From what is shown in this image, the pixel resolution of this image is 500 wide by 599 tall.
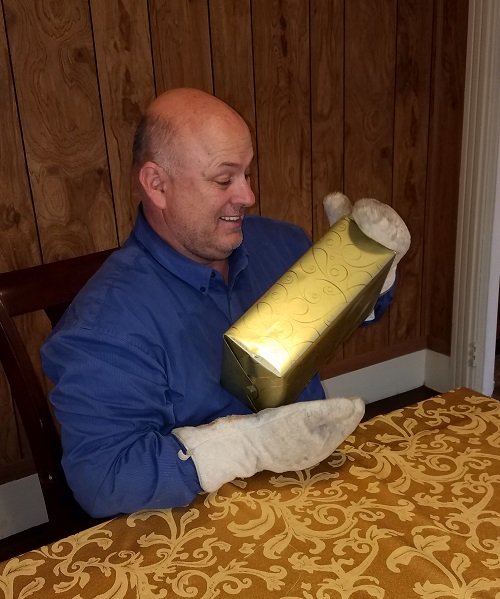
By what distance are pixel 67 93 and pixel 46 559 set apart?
1299 mm

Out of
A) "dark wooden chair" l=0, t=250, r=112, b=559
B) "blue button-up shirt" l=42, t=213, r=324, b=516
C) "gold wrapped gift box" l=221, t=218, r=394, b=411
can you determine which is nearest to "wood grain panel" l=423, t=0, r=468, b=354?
"blue button-up shirt" l=42, t=213, r=324, b=516

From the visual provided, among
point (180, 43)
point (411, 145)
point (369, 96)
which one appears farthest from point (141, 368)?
point (411, 145)

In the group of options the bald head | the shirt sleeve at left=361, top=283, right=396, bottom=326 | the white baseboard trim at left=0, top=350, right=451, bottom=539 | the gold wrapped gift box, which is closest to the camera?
the gold wrapped gift box

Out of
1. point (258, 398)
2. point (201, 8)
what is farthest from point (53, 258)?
point (258, 398)

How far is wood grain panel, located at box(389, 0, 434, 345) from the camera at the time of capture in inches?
88.0

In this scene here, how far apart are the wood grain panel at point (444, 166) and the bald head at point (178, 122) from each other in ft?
4.85

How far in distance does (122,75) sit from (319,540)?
1.43 metres

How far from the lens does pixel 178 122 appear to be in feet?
3.43

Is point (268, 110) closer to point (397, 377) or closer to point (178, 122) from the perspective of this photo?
point (178, 122)

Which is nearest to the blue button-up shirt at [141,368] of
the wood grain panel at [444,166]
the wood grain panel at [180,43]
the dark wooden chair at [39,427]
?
the dark wooden chair at [39,427]

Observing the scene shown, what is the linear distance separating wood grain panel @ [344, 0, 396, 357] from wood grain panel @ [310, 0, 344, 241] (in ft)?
0.10

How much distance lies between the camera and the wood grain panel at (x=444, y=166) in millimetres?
2232

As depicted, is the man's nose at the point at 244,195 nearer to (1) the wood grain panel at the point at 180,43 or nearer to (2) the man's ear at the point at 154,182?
(2) the man's ear at the point at 154,182

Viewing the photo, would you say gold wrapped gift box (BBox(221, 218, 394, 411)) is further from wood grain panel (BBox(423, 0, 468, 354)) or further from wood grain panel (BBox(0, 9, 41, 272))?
wood grain panel (BBox(423, 0, 468, 354))
